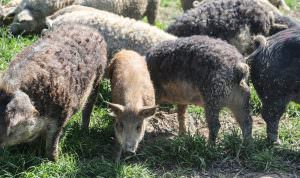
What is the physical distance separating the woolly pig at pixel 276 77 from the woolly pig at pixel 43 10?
3.54 meters

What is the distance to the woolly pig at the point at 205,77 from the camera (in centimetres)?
669

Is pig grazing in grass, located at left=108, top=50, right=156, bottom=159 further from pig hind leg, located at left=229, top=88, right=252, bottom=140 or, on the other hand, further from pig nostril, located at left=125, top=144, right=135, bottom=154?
pig hind leg, located at left=229, top=88, right=252, bottom=140

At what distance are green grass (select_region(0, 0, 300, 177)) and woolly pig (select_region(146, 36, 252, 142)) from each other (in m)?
0.25

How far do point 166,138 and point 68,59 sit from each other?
70.0 inches

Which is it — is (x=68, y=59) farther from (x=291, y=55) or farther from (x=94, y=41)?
(x=291, y=55)

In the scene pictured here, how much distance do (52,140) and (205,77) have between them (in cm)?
200

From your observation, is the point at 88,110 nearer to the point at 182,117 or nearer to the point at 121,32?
the point at 182,117

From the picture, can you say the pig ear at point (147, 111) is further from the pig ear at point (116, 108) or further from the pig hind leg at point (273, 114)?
the pig hind leg at point (273, 114)

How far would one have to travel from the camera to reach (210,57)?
678 cm

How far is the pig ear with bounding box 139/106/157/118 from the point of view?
6304mm

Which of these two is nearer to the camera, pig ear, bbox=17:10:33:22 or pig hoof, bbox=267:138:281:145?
pig hoof, bbox=267:138:281:145

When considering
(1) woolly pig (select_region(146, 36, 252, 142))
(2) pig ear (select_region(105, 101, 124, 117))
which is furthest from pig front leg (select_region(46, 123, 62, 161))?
(1) woolly pig (select_region(146, 36, 252, 142))

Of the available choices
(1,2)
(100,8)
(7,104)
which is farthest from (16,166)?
(1,2)

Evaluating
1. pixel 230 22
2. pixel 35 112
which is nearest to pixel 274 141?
pixel 230 22
